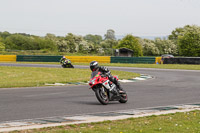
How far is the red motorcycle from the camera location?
978 cm

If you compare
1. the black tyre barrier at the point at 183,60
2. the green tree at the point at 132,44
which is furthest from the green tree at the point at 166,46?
the black tyre barrier at the point at 183,60

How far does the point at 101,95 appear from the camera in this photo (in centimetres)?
996

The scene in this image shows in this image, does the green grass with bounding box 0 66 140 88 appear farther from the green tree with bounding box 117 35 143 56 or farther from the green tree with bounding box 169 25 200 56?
the green tree with bounding box 117 35 143 56

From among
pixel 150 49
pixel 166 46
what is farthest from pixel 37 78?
pixel 166 46

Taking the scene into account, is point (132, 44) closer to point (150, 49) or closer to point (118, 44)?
point (118, 44)

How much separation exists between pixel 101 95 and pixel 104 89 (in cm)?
28

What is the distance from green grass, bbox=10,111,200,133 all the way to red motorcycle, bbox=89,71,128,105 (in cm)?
245

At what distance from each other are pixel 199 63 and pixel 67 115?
110 feet

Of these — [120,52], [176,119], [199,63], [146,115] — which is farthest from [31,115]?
[120,52]

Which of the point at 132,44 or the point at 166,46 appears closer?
the point at 132,44

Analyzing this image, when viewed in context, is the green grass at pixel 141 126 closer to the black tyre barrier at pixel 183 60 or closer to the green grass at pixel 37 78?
the green grass at pixel 37 78

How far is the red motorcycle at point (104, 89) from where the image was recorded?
32.1ft

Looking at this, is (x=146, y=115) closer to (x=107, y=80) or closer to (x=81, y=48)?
(x=107, y=80)

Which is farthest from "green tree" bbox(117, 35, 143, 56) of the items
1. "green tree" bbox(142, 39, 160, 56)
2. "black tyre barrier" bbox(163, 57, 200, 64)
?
"black tyre barrier" bbox(163, 57, 200, 64)
